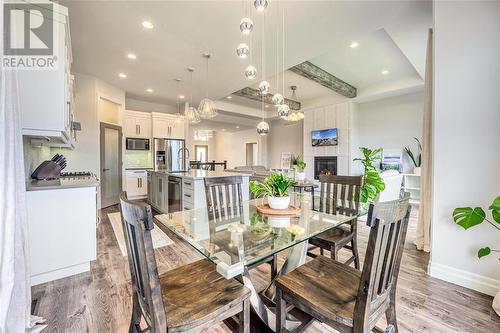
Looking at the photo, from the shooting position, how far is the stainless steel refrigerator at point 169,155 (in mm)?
5934

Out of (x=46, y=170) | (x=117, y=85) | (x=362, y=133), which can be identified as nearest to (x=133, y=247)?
(x=46, y=170)

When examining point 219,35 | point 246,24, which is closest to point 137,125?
point 219,35

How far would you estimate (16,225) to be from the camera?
1.31m

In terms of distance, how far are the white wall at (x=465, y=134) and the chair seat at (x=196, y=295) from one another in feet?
7.10

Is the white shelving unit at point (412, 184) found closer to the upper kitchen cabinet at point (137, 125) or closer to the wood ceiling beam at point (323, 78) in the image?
the wood ceiling beam at point (323, 78)

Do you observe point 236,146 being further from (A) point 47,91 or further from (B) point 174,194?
(A) point 47,91

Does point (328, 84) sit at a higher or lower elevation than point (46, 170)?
higher

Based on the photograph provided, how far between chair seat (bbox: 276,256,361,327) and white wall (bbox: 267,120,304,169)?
774 centimetres

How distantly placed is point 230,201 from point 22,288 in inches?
62.2

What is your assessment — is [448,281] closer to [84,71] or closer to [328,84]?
[328,84]

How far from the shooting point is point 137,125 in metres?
6.05

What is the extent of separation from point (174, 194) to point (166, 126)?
3.17 m

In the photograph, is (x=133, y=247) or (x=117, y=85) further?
(x=117, y=85)

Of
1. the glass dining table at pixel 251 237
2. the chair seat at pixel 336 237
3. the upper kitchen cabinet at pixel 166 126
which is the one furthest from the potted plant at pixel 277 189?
the upper kitchen cabinet at pixel 166 126
